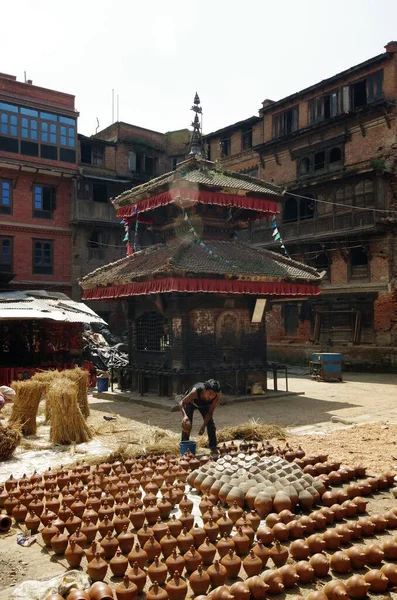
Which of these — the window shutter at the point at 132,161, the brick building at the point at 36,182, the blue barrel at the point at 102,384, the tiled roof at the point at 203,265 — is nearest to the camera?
the tiled roof at the point at 203,265

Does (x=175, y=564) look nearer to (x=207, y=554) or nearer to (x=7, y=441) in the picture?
(x=207, y=554)

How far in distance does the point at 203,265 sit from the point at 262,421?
487cm

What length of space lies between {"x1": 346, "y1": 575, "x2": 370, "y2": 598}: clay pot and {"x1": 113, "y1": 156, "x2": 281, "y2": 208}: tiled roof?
523 inches

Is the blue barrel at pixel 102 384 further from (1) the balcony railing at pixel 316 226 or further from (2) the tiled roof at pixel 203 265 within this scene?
(1) the balcony railing at pixel 316 226

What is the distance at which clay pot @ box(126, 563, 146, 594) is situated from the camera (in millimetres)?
4508

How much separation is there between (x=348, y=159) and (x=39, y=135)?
1802 centimetres

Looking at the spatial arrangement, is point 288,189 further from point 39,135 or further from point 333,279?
point 39,135

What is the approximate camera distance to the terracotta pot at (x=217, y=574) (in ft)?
15.0

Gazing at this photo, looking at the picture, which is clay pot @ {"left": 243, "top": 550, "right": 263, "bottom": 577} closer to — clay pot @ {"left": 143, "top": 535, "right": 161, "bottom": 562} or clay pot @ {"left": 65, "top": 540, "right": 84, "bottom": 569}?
clay pot @ {"left": 143, "top": 535, "right": 161, "bottom": 562}

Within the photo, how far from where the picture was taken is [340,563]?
16.1 feet

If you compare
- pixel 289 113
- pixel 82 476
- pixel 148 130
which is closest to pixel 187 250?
pixel 82 476

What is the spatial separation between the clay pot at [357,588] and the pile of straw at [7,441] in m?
6.68

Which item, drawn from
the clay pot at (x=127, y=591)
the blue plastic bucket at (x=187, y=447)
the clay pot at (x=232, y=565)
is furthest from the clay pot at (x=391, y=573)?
the blue plastic bucket at (x=187, y=447)

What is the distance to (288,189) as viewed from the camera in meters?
32.1
